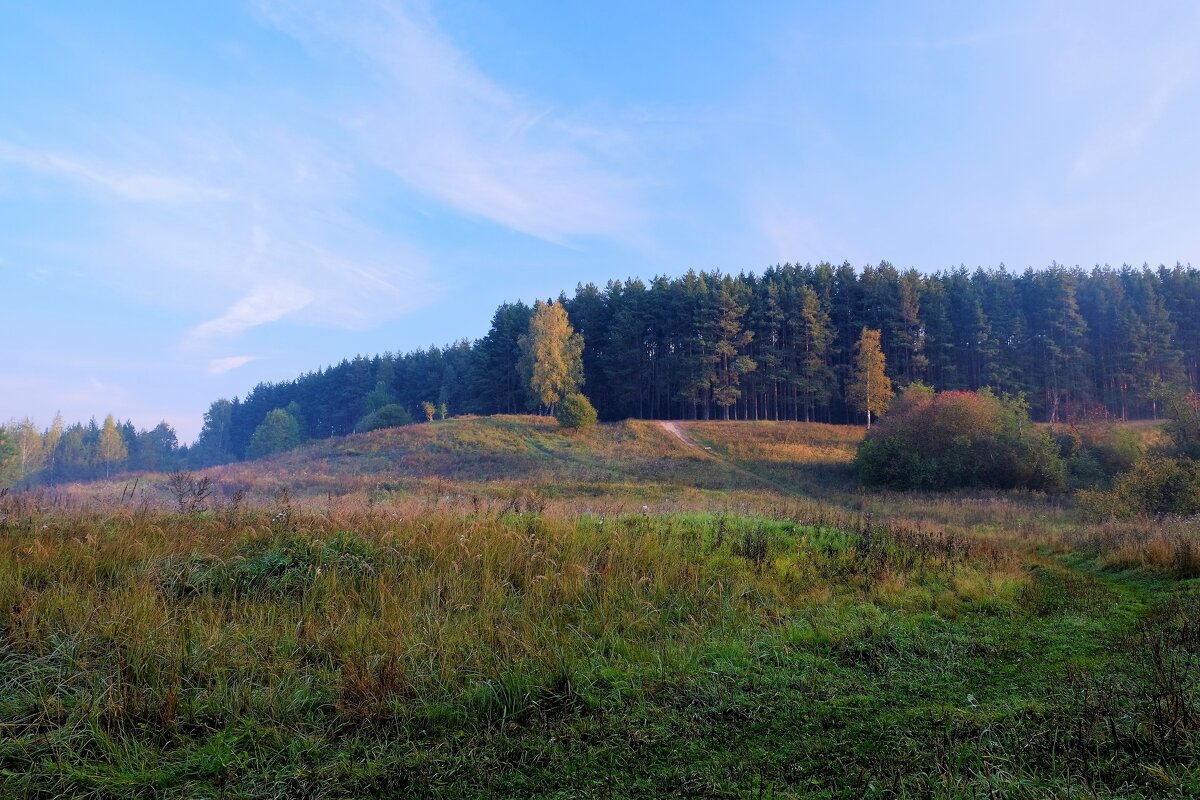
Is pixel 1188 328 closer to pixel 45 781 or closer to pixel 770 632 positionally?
pixel 770 632

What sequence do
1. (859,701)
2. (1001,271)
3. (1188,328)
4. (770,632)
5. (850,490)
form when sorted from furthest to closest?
(1001,271), (1188,328), (850,490), (770,632), (859,701)

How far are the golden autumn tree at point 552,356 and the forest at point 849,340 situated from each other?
275cm

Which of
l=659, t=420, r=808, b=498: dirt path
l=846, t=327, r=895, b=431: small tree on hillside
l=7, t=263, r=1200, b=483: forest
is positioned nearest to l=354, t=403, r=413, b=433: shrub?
l=7, t=263, r=1200, b=483: forest

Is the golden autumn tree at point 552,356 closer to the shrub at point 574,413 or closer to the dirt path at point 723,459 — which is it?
the shrub at point 574,413

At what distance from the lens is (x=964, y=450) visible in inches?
1249

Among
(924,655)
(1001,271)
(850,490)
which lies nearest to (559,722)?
(924,655)

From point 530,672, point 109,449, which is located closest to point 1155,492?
point 530,672

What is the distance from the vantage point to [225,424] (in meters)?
127

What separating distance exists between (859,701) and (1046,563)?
34.3 ft

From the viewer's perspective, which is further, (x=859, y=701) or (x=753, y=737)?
(x=859, y=701)

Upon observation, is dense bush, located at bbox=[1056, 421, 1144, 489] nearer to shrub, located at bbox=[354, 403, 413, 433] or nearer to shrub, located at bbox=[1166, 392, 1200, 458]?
shrub, located at bbox=[1166, 392, 1200, 458]

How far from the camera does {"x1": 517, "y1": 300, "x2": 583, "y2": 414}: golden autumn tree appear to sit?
5866cm

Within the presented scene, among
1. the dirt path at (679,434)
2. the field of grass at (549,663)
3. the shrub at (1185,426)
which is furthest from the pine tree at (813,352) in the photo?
the field of grass at (549,663)

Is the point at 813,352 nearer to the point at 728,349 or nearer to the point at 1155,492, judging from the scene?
the point at 728,349
